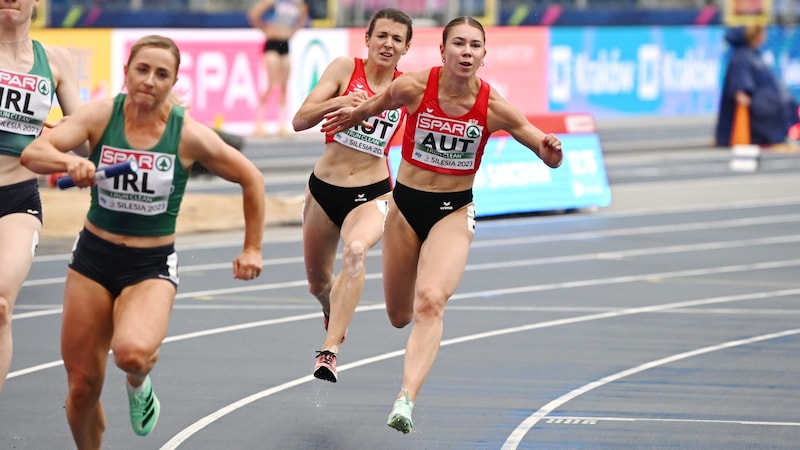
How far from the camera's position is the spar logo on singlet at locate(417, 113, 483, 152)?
8.30m

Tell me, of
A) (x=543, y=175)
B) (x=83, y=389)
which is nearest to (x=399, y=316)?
(x=83, y=389)

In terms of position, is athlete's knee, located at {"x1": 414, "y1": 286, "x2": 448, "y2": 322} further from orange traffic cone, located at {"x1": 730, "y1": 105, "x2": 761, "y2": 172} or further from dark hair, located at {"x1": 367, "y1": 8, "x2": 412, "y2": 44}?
orange traffic cone, located at {"x1": 730, "y1": 105, "x2": 761, "y2": 172}

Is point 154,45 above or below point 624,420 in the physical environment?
above

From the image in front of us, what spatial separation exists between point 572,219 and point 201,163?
40.5 ft

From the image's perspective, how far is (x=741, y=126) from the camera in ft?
91.6

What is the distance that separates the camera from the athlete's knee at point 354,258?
358 inches

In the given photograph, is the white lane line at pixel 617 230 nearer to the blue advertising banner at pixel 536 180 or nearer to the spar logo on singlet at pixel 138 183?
the blue advertising banner at pixel 536 180

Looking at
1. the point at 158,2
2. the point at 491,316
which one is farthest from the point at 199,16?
the point at 491,316

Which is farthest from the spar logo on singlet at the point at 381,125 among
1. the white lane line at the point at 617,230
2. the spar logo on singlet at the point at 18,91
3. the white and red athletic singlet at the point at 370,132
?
the white lane line at the point at 617,230

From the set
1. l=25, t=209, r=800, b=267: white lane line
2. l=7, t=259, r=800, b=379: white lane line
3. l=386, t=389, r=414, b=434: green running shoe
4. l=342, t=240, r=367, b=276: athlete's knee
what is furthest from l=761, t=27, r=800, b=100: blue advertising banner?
l=386, t=389, r=414, b=434: green running shoe

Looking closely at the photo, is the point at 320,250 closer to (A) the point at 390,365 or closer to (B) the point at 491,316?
(A) the point at 390,365

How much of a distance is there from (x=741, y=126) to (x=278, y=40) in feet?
28.0

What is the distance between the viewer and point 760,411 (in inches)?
358

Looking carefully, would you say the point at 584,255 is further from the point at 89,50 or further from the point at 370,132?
the point at 89,50
